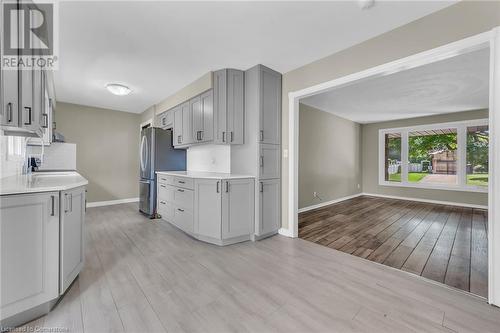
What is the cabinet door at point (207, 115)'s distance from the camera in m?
3.33

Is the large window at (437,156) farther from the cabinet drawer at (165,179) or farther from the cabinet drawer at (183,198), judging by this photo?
the cabinet drawer at (165,179)

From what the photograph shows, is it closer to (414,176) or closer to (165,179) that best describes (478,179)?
(414,176)

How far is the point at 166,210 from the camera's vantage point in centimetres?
372

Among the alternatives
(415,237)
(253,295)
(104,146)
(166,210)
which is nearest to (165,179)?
(166,210)

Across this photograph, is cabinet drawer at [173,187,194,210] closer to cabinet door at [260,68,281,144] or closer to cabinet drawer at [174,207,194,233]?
cabinet drawer at [174,207,194,233]

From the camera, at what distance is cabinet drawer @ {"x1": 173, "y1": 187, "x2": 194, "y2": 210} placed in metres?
3.06

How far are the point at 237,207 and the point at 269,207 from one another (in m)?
0.53

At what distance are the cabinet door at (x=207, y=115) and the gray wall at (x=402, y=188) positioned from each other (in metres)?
5.69

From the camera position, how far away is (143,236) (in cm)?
313

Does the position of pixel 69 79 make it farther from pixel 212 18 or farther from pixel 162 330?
pixel 162 330

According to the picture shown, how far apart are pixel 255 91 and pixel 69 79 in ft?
10.6

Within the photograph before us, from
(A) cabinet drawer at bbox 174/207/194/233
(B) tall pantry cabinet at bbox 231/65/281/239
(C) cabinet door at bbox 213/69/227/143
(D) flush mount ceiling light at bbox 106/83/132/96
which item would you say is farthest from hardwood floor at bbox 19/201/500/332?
(D) flush mount ceiling light at bbox 106/83/132/96

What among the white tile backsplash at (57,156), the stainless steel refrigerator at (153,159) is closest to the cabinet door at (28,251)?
the stainless steel refrigerator at (153,159)

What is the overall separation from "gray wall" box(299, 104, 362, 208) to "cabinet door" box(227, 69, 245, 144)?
1874 mm
